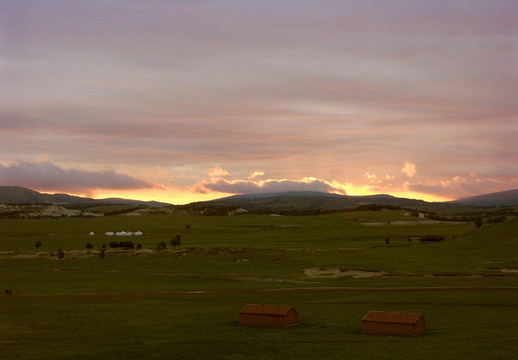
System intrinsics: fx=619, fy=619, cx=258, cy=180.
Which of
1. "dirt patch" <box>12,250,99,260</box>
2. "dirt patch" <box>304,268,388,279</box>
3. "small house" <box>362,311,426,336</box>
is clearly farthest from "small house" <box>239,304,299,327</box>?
"dirt patch" <box>12,250,99,260</box>

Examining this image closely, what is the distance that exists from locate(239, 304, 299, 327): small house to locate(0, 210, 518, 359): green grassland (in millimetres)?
748

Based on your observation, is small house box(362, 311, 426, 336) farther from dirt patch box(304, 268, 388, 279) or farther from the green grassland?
dirt patch box(304, 268, 388, 279)

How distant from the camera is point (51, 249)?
399 ft

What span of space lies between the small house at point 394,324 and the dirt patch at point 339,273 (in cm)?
3771

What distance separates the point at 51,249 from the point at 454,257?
7627cm

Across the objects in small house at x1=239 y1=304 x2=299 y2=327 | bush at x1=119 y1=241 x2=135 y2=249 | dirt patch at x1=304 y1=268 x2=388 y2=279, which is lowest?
dirt patch at x1=304 y1=268 x2=388 y2=279

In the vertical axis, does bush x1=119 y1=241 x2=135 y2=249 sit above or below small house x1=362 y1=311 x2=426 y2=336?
above

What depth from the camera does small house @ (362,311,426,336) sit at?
33.6m

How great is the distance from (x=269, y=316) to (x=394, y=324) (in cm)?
772

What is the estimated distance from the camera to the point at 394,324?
3419 centimetres

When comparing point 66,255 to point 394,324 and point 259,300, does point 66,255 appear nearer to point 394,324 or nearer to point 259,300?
point 259,300

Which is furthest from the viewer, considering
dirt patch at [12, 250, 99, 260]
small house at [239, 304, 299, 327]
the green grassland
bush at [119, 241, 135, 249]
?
bush at [119, 241, 135, 249]

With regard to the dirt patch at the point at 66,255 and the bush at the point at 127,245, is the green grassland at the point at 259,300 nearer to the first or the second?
the dirt patch at the point at 66,255

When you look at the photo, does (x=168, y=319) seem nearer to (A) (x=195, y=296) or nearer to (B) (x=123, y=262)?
(A) (x=195, y=296)
